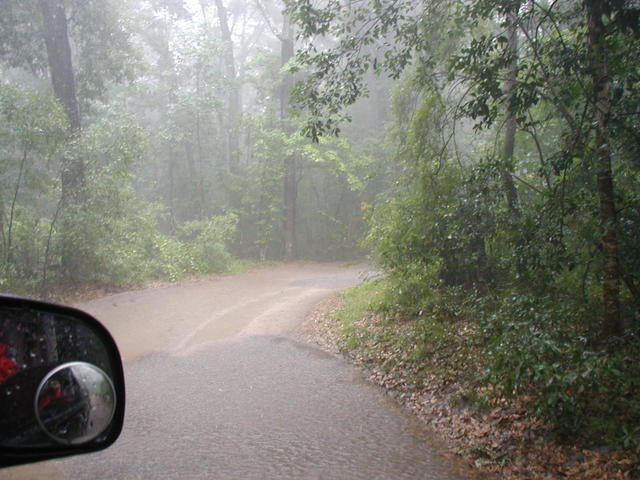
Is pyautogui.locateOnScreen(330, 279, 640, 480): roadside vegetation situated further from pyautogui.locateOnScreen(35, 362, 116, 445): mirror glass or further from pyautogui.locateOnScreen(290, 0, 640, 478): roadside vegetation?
pyautogui.locateOnScreen(35, 362, 116, 445): mirror glass

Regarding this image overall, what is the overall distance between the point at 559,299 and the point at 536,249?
3.35ft

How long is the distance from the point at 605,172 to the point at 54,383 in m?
5.95

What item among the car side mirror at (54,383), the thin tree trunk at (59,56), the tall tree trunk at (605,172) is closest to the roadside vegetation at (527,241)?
the tall tree trunk at (605,172)

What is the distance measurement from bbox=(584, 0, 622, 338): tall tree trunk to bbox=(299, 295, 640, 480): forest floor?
158 centimetres

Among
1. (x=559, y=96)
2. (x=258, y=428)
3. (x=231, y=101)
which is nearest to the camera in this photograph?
(x=258, y=428)

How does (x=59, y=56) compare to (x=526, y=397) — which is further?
(x=59, y=56)

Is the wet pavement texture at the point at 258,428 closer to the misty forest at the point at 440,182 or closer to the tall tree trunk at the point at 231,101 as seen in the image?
the misty forest at the point at 440,182

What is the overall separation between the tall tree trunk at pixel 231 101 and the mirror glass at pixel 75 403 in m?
28.5

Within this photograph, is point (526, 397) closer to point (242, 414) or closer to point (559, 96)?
point (242, 414)

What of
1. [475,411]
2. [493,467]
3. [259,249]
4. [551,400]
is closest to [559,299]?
[475,411]

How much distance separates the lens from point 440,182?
10672mm

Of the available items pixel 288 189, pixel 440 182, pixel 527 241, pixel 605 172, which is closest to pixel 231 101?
pixel 288 189

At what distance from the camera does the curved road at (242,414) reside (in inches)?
208

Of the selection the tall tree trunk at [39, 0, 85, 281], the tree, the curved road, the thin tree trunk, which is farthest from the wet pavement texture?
the thin tree trunk
